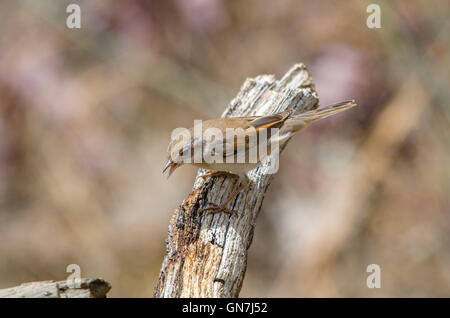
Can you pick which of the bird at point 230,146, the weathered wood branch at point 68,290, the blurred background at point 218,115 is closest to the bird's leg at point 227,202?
the bird at point 230,146

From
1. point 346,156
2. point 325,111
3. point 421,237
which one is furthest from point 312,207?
point 325,111

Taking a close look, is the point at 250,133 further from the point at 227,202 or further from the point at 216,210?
the point at 216,210

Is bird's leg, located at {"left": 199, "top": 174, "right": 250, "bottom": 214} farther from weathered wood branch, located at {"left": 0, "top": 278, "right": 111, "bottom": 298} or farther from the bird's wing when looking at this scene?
weathered wood branch, located at {"left": 0, "top": 278, "right": 111, "bottom": 298}

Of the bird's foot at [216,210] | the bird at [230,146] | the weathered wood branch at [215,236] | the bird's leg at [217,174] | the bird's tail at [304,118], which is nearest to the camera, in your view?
the weathered wood branch at [215,236]

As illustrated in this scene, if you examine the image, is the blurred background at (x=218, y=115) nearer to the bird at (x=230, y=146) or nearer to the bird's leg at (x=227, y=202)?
the bird at (x=230, y=146)

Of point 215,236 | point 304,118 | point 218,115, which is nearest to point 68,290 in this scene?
point 215,236

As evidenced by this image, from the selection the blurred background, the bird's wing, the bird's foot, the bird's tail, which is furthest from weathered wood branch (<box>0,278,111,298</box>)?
the blurred background

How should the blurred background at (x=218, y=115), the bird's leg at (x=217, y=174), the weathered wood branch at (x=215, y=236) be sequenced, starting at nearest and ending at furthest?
the weathered wood branch at (x=215, y=236), the bird's leg at (x=217, y=174), the blurred background at (x=218, y=115)
